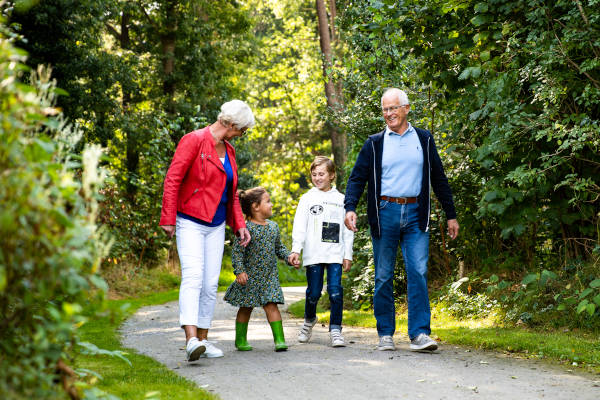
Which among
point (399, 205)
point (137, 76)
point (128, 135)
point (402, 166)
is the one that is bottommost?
point (399, 205)

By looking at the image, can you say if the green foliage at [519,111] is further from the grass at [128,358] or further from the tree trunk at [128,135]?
the tree trunk at [128,135]

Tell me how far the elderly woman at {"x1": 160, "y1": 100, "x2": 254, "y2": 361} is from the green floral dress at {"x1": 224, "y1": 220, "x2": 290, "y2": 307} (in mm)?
523

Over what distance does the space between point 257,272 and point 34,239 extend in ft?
14.1

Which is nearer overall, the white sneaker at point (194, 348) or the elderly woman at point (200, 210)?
the white sneaker at point (194, 348)

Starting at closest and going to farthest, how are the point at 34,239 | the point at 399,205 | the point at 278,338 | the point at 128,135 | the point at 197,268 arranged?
the point at 34,239 < the point at 197,268 < the point at 399,205 < the point at 278,338 < the point at 128,135

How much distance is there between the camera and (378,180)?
6129mm

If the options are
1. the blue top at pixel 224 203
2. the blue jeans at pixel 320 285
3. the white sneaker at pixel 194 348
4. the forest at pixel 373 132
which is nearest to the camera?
the forest at pixel 373 132

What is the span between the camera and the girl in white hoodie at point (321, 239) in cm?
689

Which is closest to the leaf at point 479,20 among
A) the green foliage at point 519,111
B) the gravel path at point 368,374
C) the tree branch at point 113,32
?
the green foliage at point 519,111

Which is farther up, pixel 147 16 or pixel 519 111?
pixel 147 16

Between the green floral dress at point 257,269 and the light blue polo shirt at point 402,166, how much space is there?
51.9 inches

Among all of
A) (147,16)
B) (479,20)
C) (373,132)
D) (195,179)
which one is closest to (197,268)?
(195,179)

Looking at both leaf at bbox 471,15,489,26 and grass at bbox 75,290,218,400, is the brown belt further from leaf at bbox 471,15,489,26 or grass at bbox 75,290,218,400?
grass at bbox 75,290,218,400

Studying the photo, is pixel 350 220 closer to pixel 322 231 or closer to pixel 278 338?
pixel 322 231
